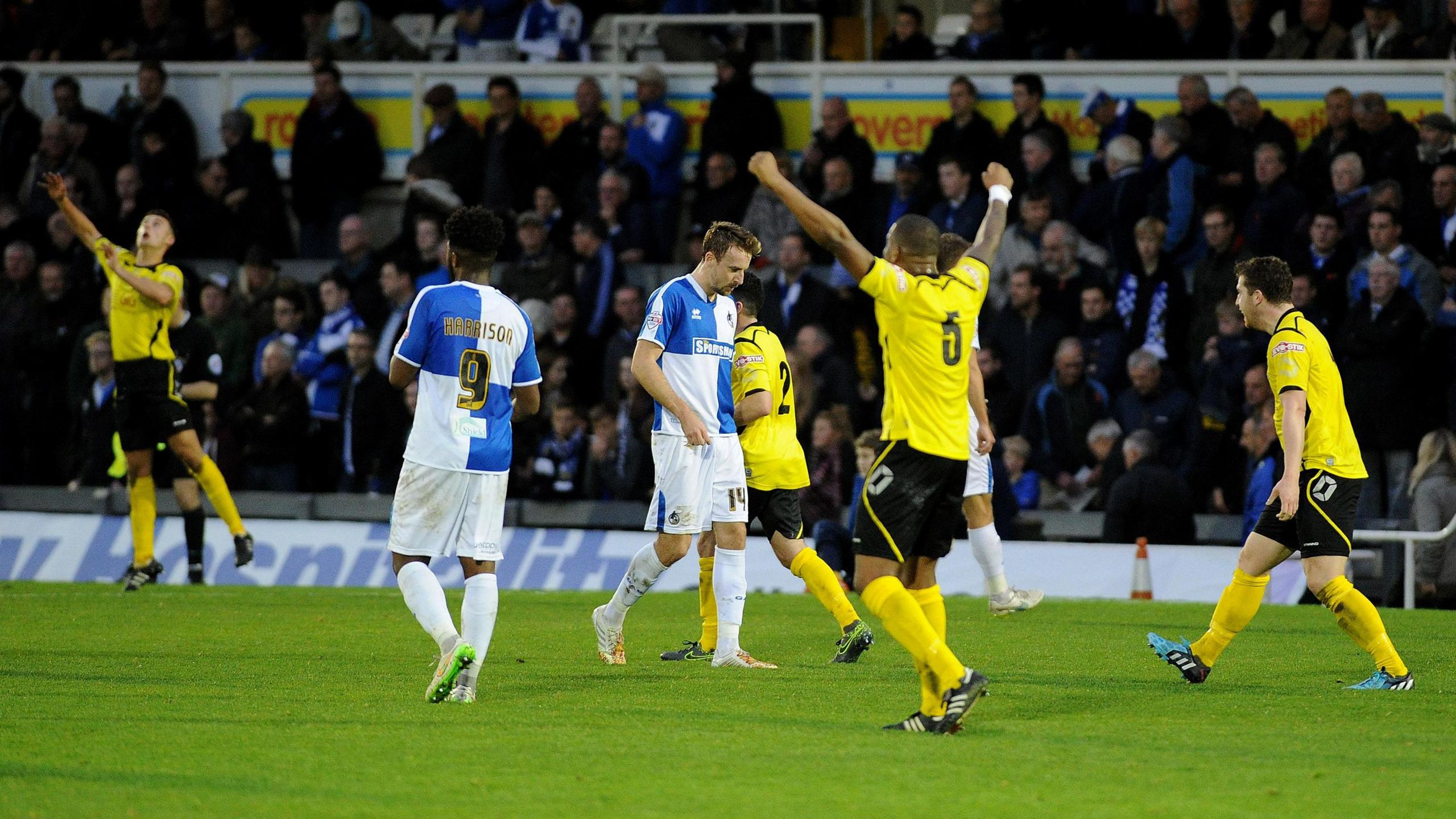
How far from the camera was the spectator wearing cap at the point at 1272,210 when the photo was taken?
1675 centimetres

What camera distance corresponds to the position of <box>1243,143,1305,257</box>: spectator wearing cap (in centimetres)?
1675

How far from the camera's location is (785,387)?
1084 centimetres

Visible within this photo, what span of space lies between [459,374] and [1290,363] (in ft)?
13.7

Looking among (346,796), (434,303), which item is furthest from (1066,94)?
(346,796)

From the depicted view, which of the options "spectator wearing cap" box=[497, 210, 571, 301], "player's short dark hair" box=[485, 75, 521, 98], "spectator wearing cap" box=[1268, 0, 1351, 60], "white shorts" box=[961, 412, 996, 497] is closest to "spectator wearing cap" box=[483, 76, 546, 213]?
"player's short dark hair" box=[485, 75, 521, 98]

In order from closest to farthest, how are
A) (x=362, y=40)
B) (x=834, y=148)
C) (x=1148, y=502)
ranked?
1. (x=1148, y=502)
2. (x=834, y=148)
3. (x=362, y=40)

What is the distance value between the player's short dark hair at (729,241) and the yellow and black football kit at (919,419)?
6.83 ft

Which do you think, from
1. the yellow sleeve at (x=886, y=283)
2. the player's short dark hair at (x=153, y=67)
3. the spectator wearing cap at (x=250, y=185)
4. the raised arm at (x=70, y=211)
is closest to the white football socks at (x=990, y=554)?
the yellow sleeve at (x=886, y=283)

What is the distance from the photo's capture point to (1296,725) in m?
7.96

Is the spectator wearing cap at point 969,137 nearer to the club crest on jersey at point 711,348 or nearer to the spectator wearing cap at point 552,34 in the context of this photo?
the spectator wearing cap at point 552,34

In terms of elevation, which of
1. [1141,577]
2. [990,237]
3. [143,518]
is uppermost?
[990,237]

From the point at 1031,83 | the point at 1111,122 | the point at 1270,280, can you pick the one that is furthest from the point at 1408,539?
the point at 1270,280

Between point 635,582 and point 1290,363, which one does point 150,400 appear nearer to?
point 635,582

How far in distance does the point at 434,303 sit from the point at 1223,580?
9119 mm
